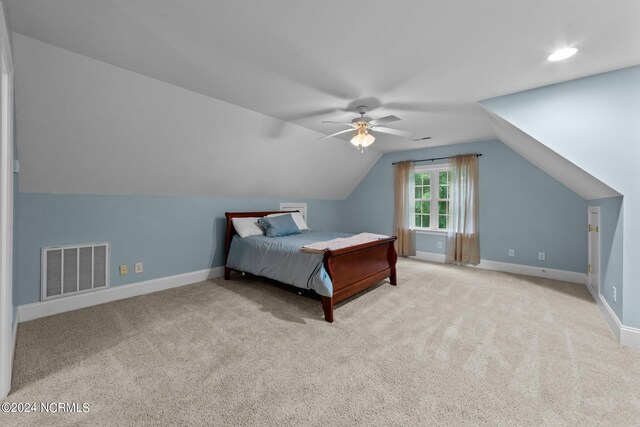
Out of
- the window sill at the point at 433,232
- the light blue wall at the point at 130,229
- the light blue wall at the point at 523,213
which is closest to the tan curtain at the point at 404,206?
the window sill at the point at 433,232

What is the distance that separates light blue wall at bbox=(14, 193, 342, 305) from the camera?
8.81 ft

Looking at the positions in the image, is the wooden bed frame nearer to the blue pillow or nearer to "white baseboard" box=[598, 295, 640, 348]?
the blue pillow

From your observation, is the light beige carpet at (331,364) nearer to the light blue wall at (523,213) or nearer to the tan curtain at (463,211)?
the light blue wall at (523,213)

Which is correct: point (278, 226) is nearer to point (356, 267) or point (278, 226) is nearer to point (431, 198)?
point (356, 267)

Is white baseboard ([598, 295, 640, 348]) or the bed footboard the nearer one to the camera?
white baseboard ([598, 295, 640, 348])

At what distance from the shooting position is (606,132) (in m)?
2.34

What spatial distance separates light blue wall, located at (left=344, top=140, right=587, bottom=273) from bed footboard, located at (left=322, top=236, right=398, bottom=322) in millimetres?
2086

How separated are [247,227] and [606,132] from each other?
4099mm

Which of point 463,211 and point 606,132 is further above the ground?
point 606,132

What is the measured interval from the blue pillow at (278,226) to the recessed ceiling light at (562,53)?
3.45 metres

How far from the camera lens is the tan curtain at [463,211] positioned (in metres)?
4.75

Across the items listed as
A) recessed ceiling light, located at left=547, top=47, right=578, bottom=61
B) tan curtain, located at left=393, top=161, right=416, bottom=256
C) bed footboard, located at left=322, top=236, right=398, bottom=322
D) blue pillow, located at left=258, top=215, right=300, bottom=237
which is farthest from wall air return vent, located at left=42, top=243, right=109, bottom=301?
tan curtain, located at left=393, top=161, right=416, bottom=256

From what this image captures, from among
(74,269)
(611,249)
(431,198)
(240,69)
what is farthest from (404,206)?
(74,269)

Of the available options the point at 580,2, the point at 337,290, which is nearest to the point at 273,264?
the point at 337,290
